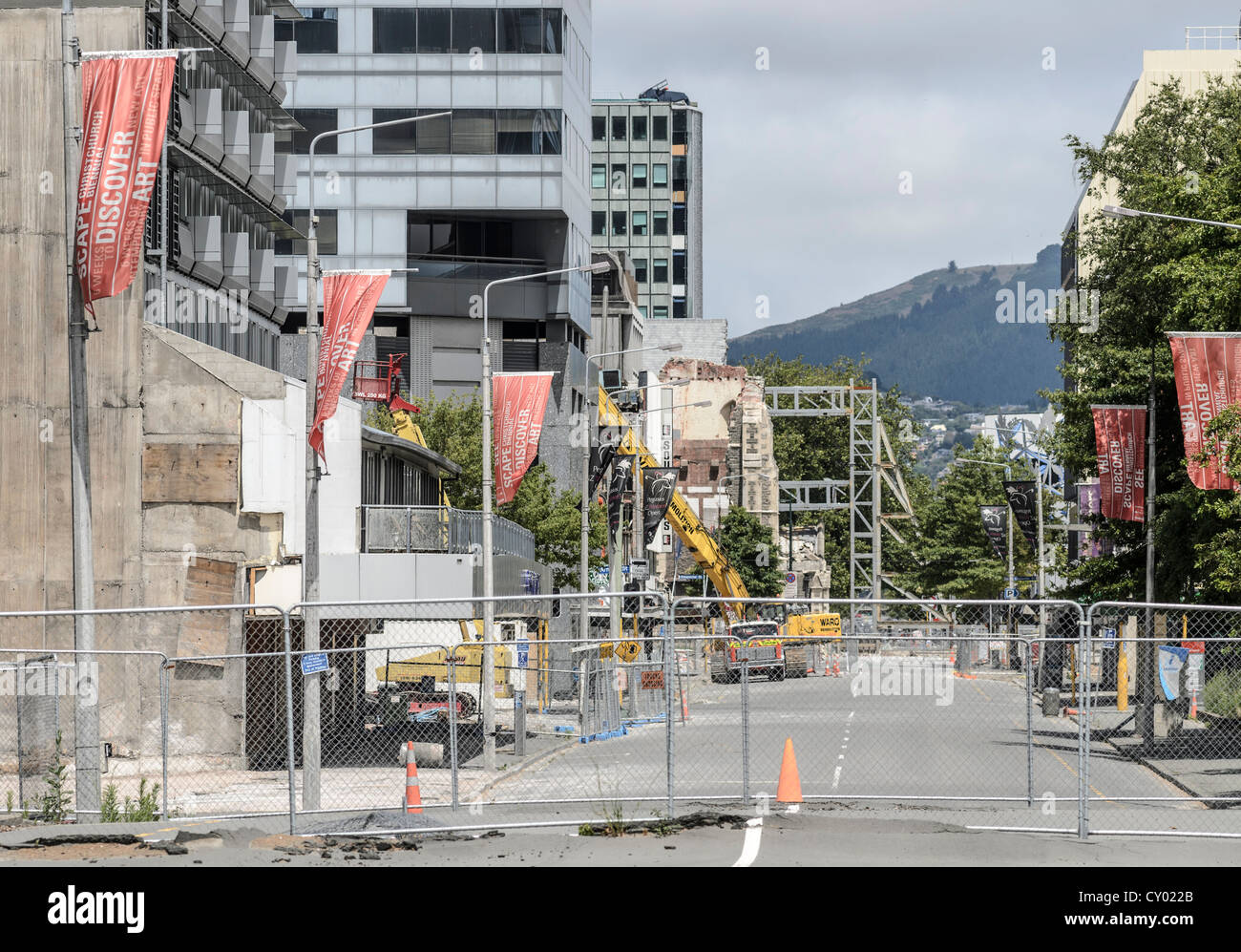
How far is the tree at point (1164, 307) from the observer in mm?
29094

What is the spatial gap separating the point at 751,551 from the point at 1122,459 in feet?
217

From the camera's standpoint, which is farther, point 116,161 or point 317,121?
point 317,121

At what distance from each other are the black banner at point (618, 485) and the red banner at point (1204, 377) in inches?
777

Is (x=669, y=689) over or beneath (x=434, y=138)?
beneath

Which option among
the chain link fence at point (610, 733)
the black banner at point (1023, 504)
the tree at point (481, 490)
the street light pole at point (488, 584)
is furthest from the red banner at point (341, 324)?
the black banner at point (1023, 504)

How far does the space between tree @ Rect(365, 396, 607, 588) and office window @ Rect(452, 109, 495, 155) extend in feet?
59.7

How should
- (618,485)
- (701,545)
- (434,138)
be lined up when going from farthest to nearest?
(434,138), (701,545), (618,485)

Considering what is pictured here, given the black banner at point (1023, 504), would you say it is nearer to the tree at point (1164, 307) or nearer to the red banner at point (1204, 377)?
the tree at point (1164, 307)

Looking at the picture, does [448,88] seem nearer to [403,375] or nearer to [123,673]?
[403,375]

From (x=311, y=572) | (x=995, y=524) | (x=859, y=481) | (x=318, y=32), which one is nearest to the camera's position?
(x=311, y=572)

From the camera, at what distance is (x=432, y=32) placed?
70.7 metres

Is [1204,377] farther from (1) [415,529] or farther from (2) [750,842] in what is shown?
(1) [415,529]

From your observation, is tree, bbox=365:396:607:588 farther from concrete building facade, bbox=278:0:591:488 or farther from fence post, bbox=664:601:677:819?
fence post, bbox=664:601:677:819

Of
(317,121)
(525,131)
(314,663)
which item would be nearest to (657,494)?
(525,131)
